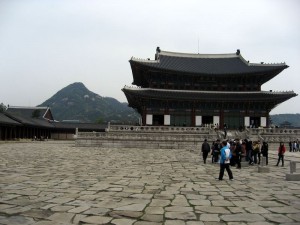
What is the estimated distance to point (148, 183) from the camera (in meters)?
11.5

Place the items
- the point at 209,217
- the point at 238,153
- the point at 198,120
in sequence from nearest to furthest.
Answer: the point at 209,217 → the point at 238,153 → the point at 198,120

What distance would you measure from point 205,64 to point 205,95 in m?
9.45

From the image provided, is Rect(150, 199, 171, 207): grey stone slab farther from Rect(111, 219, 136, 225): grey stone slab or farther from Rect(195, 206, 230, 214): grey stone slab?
Rect(111, 219, 136, 225): grey stone slab

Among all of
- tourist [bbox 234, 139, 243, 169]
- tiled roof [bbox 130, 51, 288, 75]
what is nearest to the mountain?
tiled roof [bbox 130, 51, 288, 75]

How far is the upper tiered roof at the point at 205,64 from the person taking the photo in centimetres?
4473

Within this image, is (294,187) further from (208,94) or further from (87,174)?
(208,94)

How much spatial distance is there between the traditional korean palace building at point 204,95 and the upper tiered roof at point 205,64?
0.15 m

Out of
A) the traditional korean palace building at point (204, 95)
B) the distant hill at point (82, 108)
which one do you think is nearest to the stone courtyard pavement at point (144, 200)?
the traditional korean palace building at point (204, 95)

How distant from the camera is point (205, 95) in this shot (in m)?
43.9

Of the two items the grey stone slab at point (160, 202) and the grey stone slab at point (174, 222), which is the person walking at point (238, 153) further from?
the grey stone slab at point (174, 222)

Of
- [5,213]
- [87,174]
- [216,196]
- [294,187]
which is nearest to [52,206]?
[5,213]

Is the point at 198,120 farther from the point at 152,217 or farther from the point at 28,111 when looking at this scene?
the point at 28,111

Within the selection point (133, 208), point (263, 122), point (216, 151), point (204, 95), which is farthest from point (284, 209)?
point (263, 122)

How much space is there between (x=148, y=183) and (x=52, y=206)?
14.6 feet
